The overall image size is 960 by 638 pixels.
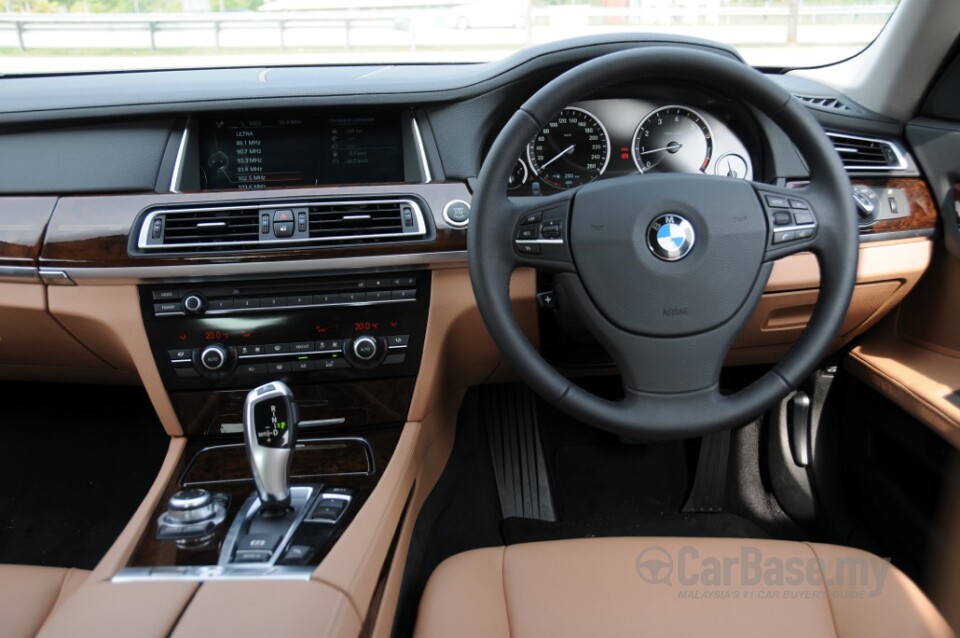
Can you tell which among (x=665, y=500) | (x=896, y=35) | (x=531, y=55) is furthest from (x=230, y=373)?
(x=896, y=35)

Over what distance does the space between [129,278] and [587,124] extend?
3.11 ft

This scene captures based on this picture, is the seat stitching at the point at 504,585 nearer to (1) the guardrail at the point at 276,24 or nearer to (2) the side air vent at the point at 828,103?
(1) the guardrail at the point at 276,24

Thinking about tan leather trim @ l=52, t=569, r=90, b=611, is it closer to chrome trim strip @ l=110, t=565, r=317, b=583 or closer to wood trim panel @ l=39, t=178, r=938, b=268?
chrome trim strip @ l=110, t=565, r=317, b=583

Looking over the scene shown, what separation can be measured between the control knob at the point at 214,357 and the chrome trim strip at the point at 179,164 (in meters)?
0.32

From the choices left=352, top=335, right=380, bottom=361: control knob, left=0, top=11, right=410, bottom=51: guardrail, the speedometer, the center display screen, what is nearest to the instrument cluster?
the speedometer

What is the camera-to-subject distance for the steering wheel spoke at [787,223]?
138cm

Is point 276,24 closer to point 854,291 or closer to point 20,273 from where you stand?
point 20,273

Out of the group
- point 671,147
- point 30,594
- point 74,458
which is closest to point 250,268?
point 30,594

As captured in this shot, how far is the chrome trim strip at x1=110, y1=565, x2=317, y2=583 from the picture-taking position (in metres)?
1.22

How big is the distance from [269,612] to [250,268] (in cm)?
68

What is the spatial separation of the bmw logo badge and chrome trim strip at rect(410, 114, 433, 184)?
0.50 m

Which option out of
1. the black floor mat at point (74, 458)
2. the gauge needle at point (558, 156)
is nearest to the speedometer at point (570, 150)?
the gauge needle at point (558, 156)

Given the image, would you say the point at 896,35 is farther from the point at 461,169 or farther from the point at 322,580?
the point at 322,580

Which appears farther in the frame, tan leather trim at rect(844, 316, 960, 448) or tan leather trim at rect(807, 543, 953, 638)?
tan leather trim at rect(844, 316, 960, 448)
